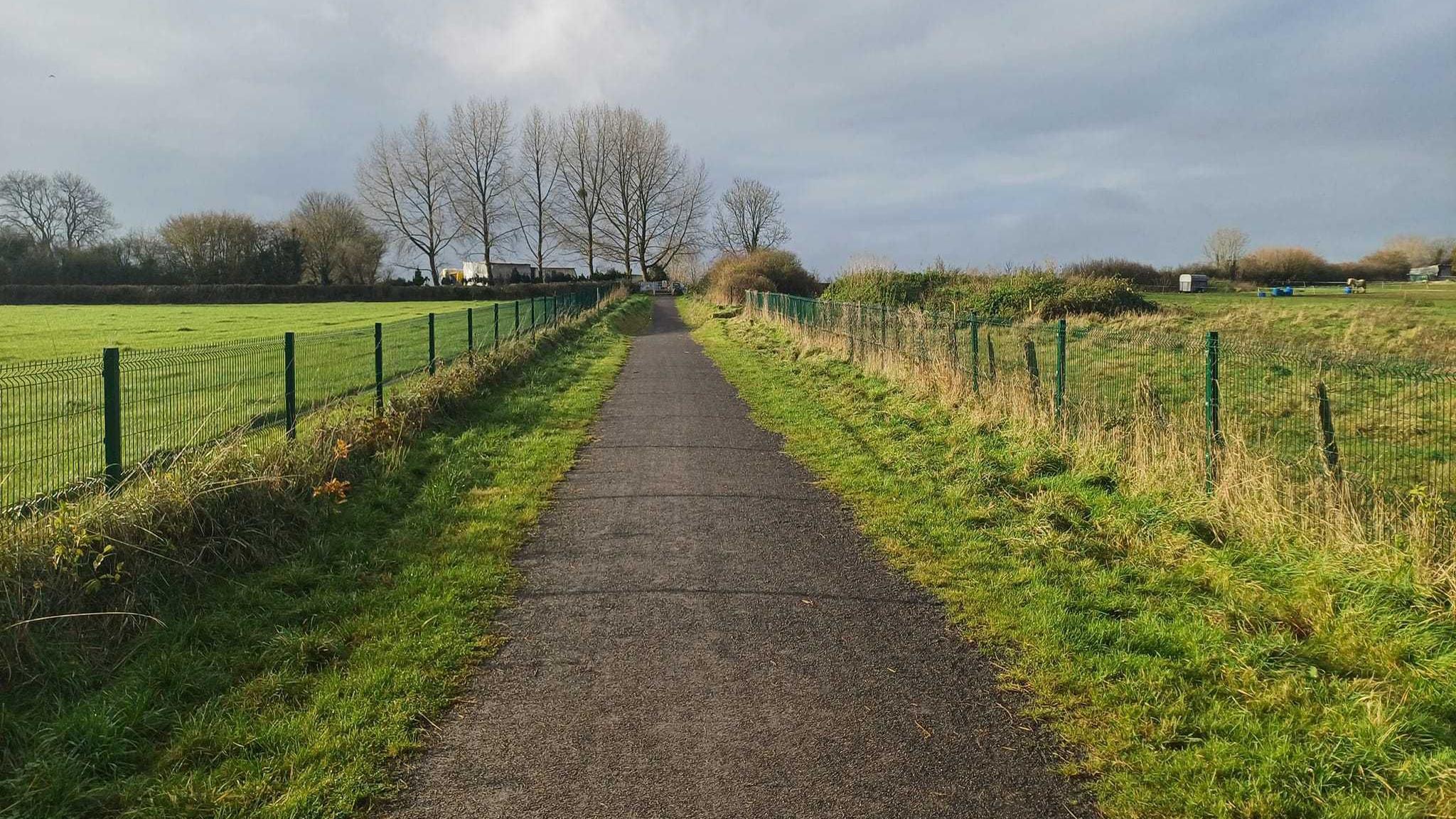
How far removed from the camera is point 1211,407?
721 centimetres

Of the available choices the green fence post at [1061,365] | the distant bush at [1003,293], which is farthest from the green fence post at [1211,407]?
the distant bush at [1003,293]

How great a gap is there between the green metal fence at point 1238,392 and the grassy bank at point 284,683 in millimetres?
5806

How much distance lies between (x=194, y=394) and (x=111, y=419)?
5.37 feet

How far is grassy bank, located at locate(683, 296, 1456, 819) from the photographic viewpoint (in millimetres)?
3398

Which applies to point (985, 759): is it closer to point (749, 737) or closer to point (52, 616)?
point (749, 737)

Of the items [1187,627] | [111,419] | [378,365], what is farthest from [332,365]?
[1187,627]

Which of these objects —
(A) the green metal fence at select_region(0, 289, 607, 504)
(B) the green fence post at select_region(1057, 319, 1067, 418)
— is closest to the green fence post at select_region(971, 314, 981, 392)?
(B) the green fence post at select_region(1057, 319, 1067, 418)

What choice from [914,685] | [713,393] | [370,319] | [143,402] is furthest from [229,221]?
[914,685]

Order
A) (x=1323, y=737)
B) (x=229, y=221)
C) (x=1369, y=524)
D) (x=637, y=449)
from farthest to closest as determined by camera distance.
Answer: (x=229, y=221), (x=637, y=449), (x=1369, y=524), (x=1323, y=737)

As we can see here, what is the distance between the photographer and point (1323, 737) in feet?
12.0

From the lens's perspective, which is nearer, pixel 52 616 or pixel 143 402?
pixel 52 616

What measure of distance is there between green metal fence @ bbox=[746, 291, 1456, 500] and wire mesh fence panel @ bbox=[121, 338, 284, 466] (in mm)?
8037

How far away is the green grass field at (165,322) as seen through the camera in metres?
26.4

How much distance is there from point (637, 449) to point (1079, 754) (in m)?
6.96
